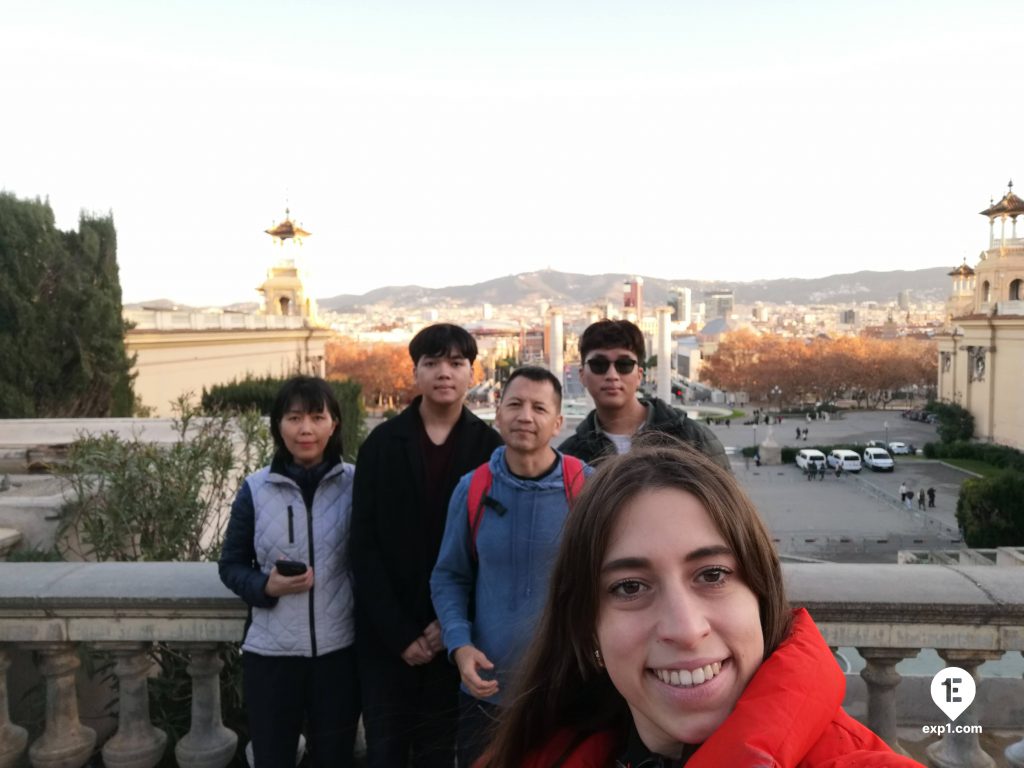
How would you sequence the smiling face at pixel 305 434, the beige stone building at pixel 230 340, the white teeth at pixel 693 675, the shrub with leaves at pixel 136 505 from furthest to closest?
the beige stone building at pixel 230 340 < the shrub with leaves at pixel 136 505 < the smiling face at pixel 305 434 < the white teeth at pixel 693 675

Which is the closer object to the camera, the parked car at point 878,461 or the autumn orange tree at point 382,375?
the parked car at point 878,461

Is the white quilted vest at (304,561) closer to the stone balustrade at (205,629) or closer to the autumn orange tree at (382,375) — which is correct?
the stone balustrade at (205,629)

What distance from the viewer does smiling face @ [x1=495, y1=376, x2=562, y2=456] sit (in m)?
2.36

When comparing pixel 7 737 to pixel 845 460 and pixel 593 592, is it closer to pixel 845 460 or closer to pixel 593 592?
pixel 593 592

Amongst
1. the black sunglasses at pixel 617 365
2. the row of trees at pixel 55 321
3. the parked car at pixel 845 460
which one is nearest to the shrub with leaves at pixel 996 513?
the parked car at pixel 845 460

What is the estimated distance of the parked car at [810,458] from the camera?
92.5 ft

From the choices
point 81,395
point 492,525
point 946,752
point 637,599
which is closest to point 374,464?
point 492,525

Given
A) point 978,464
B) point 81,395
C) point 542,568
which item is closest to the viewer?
point 542,568

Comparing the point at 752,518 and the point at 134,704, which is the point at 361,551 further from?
the point at 752,518

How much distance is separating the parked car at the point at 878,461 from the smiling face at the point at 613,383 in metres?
28.1

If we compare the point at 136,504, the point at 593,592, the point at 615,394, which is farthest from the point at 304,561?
the point at 136,504

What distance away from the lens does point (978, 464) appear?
2961cm

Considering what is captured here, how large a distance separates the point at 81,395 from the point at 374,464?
16.8 m

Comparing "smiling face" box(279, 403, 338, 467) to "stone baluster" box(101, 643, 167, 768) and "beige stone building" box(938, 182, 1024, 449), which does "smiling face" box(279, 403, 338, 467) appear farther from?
"beige stone building" box(938, 182, 1024, 449)
